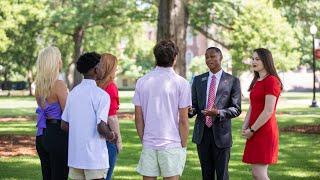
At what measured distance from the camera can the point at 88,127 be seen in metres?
5.87

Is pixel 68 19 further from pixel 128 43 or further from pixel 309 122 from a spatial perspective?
pixel 309 122

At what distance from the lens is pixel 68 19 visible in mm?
40000

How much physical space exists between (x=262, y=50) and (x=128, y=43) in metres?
51.8

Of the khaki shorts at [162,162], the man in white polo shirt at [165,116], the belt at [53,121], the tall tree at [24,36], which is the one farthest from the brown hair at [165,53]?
the tall tree at [24,36]

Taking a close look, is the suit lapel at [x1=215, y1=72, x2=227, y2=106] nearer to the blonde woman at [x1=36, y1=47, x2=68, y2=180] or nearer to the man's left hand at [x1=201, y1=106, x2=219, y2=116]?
the man's left hand at [x1=201, y1=106, x2=219, y2=116]

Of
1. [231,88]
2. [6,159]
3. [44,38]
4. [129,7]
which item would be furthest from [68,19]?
[231,88]

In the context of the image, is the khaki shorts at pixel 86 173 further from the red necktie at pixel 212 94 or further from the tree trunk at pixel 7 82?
the tree trunk at pixel 7 82

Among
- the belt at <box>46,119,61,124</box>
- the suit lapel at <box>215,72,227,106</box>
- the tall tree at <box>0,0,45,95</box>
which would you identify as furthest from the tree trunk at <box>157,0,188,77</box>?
the tall tree at <box>0,0,45,95</box>

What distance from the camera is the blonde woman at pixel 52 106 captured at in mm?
6301

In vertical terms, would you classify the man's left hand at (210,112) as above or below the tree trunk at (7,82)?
above

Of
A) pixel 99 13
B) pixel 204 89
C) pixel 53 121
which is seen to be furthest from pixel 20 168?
pixel 99 13

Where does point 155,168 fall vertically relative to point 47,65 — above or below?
below

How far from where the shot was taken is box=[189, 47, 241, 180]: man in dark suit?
23.5 feet

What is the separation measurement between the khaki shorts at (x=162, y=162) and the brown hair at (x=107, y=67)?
104cm
